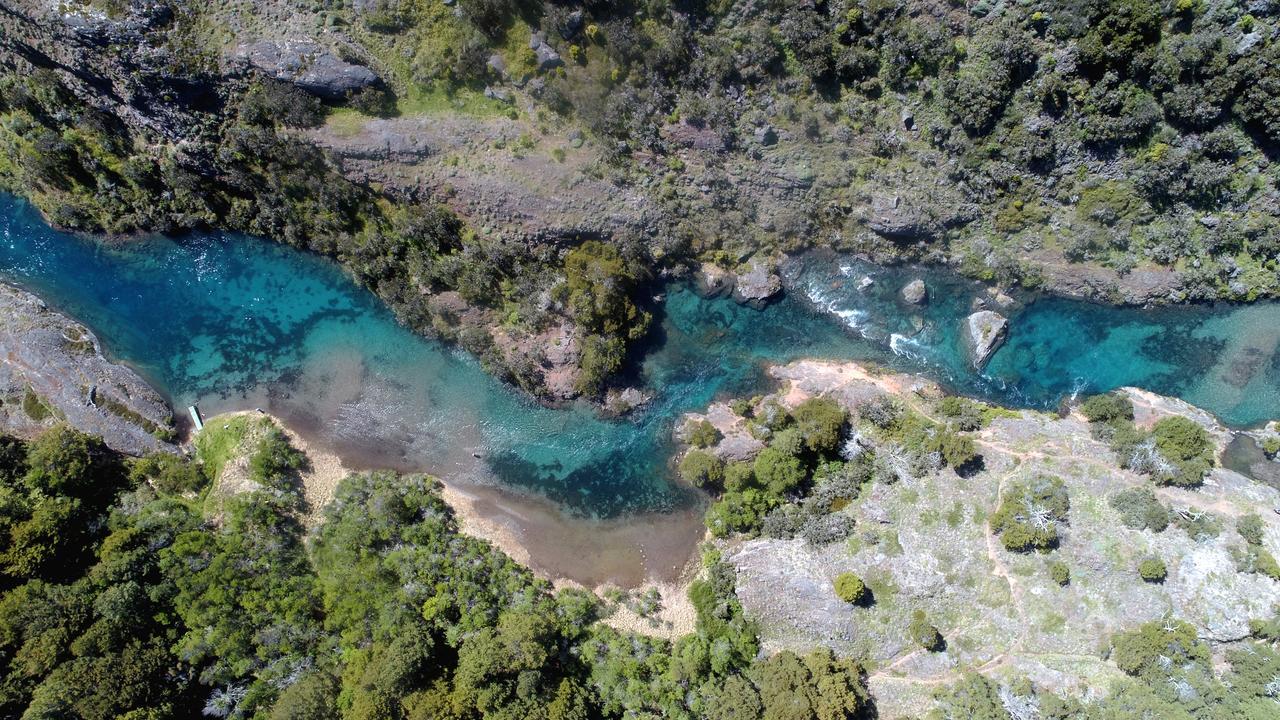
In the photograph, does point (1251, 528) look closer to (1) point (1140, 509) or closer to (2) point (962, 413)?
(1) point (1140, 509)

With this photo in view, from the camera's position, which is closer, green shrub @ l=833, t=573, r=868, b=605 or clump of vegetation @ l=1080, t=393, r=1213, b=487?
clump of vegetation @ l=1080, t=393, r=1213, b=487

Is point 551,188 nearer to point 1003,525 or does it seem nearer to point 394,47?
point 394,47

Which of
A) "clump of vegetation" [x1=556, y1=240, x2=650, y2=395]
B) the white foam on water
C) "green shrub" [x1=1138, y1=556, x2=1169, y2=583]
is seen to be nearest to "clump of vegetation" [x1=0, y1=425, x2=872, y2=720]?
"clump of vegetation" [x1=556, y1=240, x2=650, y2=395]

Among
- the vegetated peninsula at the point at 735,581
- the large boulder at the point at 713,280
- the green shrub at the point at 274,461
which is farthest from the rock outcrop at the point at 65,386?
the large boulder at the point at 713,280

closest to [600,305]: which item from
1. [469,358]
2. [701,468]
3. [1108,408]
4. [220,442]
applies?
[469,358]

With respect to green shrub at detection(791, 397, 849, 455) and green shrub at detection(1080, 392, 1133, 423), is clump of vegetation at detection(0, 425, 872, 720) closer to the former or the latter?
green shrub at detection(791, 397, 849, 455)

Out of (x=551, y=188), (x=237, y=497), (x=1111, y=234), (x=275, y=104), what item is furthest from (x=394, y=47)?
(x=1111, y=234)
